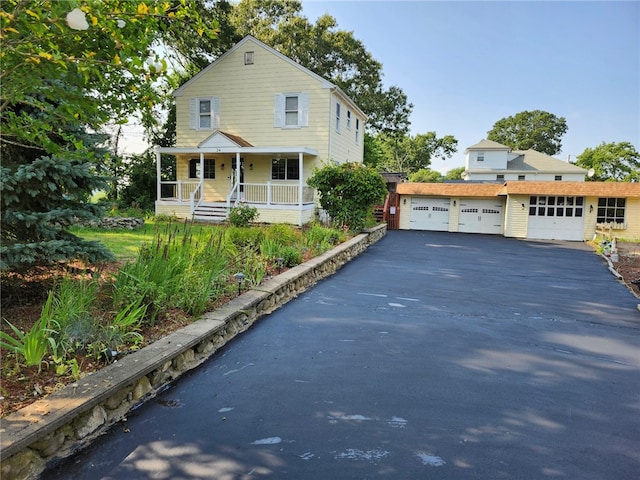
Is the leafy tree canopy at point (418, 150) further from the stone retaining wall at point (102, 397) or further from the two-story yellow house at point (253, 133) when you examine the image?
the stone retaining wall at point (102, 397)

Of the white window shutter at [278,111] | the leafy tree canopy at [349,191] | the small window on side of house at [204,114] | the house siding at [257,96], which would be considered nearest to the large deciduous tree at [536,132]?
the house siding at [257,96]

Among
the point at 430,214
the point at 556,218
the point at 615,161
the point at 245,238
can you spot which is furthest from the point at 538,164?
the point at 245,238

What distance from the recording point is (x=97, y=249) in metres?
4.40

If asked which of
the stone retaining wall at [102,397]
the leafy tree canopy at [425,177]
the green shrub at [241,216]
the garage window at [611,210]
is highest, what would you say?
the leafy tree canopy at [425,177]

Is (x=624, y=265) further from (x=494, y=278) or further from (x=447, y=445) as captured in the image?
(x=447, y=445)

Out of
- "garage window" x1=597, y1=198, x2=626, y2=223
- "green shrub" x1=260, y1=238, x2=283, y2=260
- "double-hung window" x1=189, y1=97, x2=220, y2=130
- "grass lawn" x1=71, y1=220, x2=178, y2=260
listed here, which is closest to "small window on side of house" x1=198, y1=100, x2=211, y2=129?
"double-hung window" x1=189, y1=97, x2=220, y2=130

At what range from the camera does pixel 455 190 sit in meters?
21.7

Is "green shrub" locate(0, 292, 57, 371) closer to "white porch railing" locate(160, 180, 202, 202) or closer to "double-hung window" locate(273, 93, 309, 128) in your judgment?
"white porch railing" locate(160, 180, 202, 202)

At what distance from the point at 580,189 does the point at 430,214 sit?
7.16 m

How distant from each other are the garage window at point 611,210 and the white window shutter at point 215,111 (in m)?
18.4

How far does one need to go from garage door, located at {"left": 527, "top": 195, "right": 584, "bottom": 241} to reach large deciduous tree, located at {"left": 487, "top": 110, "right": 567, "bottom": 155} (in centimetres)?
A: 5210

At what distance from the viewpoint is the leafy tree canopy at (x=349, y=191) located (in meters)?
13.9

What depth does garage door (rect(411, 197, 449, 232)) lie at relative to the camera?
2228cm

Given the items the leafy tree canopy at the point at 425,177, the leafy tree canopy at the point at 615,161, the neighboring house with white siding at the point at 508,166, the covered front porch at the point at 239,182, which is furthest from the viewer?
the leafy tree canopy at the point at 425,177
